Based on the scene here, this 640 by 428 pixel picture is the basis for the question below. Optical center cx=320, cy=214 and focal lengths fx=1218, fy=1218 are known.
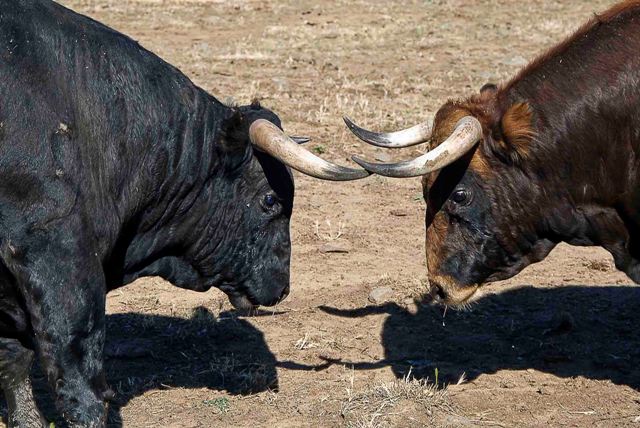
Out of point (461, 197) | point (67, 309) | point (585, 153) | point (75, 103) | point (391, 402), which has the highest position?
point (585, 153)

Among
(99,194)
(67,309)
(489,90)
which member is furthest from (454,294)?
(67,309)

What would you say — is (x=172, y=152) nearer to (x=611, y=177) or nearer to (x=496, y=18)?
(x=611, y=177)

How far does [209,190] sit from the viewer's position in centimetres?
645

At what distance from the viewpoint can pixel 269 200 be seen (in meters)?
6.59

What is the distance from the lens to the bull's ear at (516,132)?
644 cm

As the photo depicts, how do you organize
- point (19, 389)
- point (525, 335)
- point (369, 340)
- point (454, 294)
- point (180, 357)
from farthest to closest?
point (525, 335) → point (369, 340) → point (180, 357) → point (454, 294) → point (19, 389)

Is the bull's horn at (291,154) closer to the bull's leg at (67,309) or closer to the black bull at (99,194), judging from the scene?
the black bull at (99,194)

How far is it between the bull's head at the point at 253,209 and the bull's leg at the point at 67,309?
110 cm

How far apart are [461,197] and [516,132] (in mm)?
487

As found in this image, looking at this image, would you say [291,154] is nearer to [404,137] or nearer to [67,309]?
[404,137]

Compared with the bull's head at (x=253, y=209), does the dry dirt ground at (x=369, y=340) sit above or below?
below

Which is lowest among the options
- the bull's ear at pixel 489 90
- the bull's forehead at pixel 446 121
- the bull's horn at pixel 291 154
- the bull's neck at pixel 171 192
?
the bull's neck at pixel 171 192

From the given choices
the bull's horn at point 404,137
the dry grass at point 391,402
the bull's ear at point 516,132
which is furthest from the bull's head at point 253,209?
the bull's ear at point 516,132

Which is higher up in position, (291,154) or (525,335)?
(291,154)
